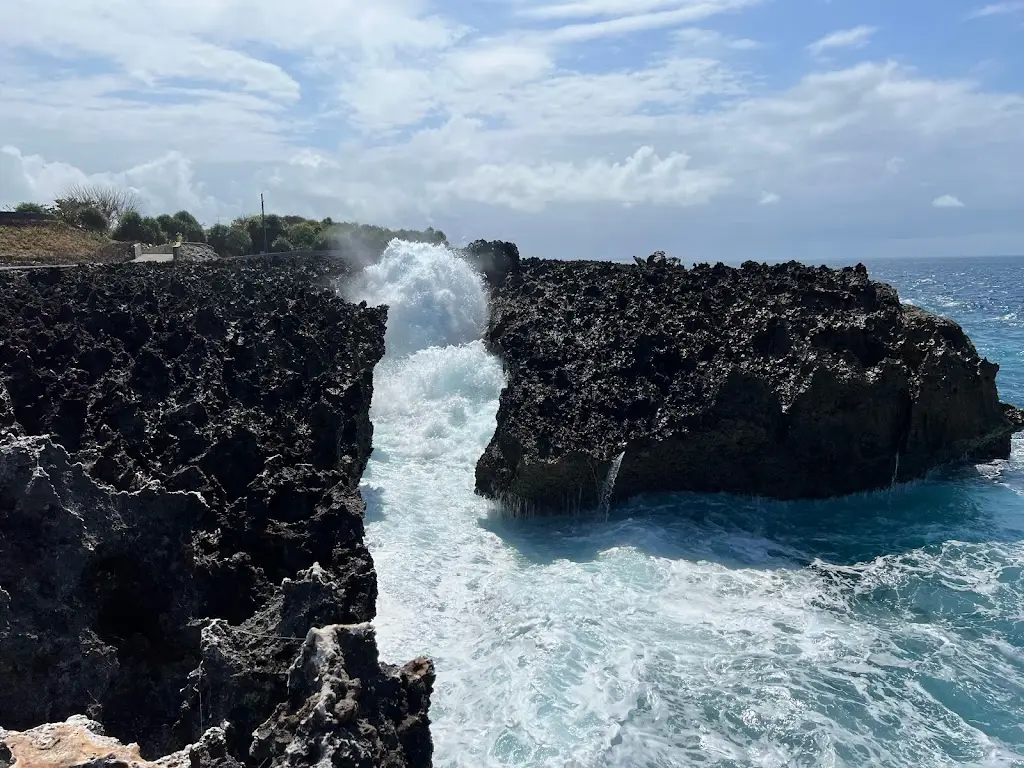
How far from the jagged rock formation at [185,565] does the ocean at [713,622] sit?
2.79 meters

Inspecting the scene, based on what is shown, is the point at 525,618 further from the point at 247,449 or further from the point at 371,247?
the point at 371,247

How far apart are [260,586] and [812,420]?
12.4 meters

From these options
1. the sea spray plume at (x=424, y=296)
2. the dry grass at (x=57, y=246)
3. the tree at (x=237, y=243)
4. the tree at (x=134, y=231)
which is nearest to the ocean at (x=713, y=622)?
the sea spray plume at (x=424, y=296)

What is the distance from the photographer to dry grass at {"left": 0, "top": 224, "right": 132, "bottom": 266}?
3600 centimetres

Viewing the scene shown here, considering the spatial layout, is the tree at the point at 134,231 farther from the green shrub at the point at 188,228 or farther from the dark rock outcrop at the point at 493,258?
the dark rock outcrop at the point at 493,258

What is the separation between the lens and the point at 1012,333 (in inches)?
1759

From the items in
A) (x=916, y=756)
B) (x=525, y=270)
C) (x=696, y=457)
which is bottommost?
(x=916, y=756)

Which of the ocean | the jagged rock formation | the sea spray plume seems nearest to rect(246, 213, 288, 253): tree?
the sea spray plume

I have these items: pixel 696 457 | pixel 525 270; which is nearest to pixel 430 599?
pixel 696 457

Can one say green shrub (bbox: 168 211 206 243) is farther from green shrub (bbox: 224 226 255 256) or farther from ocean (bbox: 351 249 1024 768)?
ocean (bbox: 351 249 1024 768)

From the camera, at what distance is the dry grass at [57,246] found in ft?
118

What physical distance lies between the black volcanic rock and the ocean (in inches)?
26.0

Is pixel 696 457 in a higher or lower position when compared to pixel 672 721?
higher

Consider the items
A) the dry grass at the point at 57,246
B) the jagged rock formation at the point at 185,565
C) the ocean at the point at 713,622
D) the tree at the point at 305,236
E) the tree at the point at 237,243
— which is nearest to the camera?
the jagged rock formation at the point at 185,565
